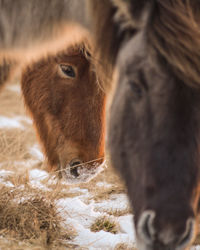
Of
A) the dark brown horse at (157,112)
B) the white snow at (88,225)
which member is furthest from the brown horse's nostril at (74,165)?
the dark brown horse at (157,112)

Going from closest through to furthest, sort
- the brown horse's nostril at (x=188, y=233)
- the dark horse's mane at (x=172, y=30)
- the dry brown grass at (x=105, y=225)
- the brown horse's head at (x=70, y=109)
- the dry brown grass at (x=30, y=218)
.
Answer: the brown horse's nostril at (x=188, y=233) → the dark horse's mane at (x=172, y=30) → the dry brown grass at (x=30, y=218) → the dry brown grass at (x=105, y=225) → the brown horse's head at (x=70, y=109)

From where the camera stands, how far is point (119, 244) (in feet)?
8.72

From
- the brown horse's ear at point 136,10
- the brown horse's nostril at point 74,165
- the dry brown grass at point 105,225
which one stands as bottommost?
the dry brown grass at point 105,225

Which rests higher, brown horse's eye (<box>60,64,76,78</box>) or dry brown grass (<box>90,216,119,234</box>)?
brown horse's eye (<box>60,64,76,78</box>)

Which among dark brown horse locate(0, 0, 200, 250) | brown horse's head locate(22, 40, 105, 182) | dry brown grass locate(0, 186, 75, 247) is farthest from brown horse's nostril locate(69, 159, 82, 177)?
dark brown horse locate(0, 0, 200, 250)

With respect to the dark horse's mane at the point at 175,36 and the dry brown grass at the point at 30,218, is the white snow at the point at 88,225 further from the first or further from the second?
the dark horse's mane at the point at 175,36

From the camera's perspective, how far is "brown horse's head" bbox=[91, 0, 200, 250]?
165cm

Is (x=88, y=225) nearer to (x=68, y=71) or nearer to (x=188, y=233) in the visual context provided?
(x=68, y=71)

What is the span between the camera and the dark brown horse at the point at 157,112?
64.9 inches

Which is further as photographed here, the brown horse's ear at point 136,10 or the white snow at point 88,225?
the white snow at point 88,225

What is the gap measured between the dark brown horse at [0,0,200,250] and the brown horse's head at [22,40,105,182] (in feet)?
4.19

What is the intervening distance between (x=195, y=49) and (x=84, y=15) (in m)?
0.64

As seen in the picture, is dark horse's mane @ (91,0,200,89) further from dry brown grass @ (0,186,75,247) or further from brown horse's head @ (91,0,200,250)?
dry brown grass @ (0,186,75,247)

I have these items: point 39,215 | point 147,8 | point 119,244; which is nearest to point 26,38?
point 147,8
